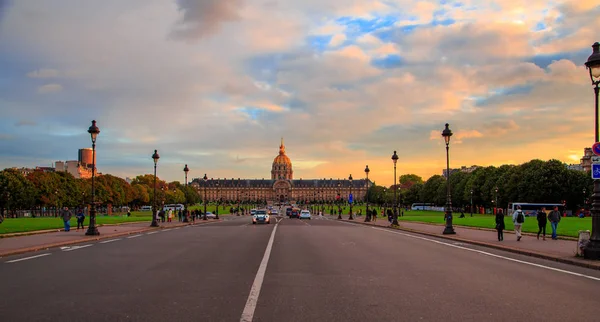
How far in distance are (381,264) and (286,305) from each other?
7394 mm

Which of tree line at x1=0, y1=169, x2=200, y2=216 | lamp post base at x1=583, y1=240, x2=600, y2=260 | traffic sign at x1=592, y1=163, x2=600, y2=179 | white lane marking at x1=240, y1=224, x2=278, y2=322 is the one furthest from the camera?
Answer: tree line at x1=0, y1=169, x2=200, y2=216

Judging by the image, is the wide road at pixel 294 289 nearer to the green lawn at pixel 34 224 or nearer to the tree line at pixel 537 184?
the green lawn at pixel 34 224

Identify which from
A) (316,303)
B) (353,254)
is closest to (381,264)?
(353,254)

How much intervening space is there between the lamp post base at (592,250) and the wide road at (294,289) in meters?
1.20

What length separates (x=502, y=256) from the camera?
20.5 meters

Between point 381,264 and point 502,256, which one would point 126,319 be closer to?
point 381,264

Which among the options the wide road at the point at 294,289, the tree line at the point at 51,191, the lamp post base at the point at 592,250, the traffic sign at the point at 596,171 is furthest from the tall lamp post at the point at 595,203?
the tree line at the point at 51,191

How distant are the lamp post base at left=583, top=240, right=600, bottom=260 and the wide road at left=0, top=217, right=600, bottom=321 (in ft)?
3.93

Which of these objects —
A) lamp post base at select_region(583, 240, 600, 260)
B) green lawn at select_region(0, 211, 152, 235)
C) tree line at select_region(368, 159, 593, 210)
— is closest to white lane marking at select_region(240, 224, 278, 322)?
lamp post base at select_region(583, 240, 600, 260)

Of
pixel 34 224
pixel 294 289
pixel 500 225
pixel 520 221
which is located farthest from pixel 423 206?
pixel 294 289

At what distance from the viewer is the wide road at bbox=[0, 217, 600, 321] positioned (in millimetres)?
8992

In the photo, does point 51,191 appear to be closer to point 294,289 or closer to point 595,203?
point 595,203

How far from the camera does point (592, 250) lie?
1761 cm

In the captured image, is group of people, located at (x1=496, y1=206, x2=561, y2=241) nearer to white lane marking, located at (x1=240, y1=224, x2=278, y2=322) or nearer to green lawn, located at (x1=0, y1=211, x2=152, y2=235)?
white lane marking, located at (x1=240, y1=224, x2=278, y2=322)
